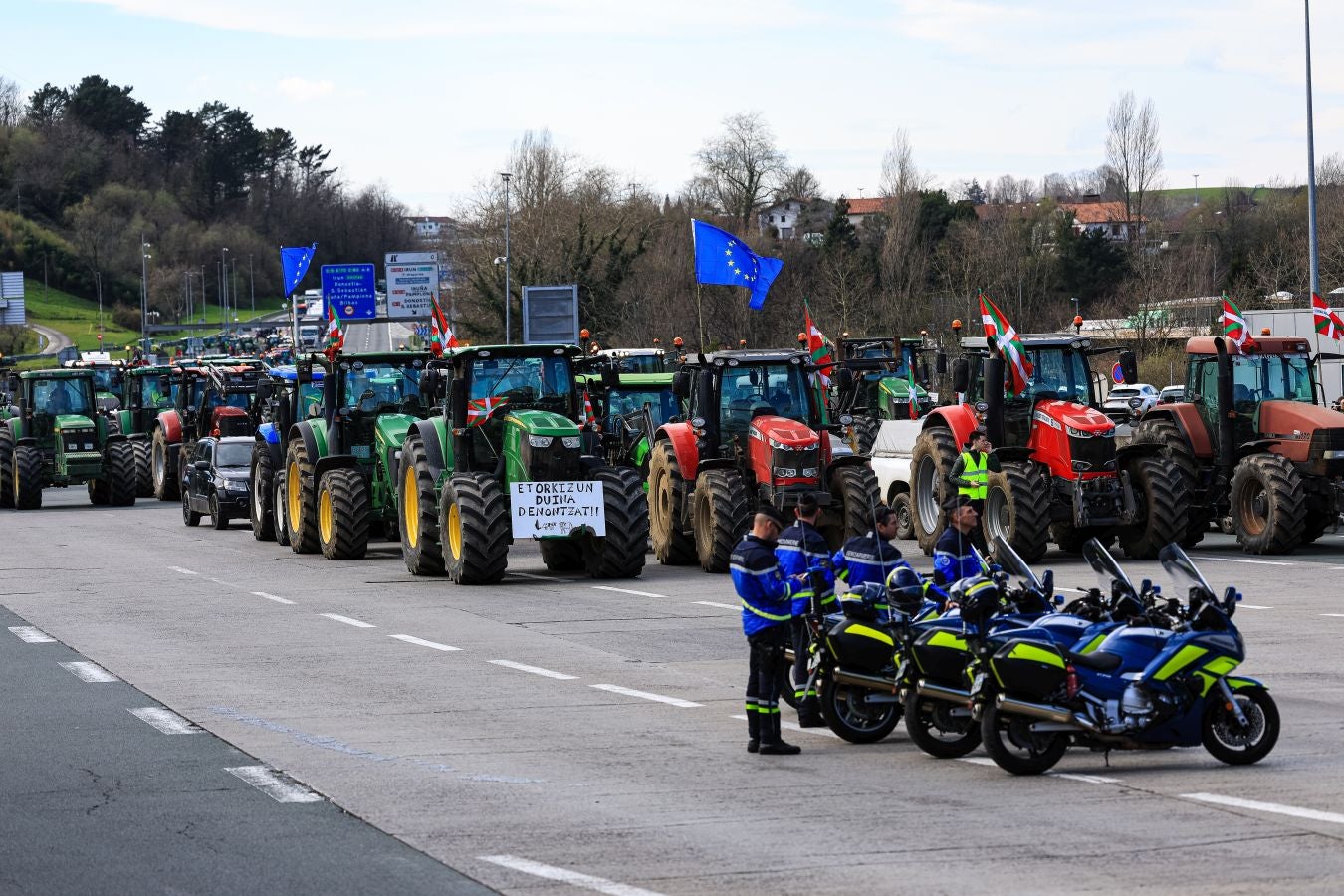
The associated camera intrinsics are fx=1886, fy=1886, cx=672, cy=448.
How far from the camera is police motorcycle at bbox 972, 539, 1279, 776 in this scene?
34.0ft

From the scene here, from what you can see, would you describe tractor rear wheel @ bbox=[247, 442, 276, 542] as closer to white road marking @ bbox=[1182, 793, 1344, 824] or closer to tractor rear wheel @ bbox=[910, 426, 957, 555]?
tractor rear wheel @ bbox=[910, 426, 957, 555]

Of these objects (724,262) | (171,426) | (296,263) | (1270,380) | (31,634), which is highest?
(296,263)

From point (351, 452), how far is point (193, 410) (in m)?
18.8

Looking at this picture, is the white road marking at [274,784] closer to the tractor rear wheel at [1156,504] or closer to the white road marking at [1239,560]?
the tractor rear wheel at [1156,504]

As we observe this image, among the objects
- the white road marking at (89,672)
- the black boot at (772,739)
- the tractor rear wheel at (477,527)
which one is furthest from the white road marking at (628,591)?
the black boot at (772,739)

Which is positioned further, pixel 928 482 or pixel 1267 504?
pixel 928 482

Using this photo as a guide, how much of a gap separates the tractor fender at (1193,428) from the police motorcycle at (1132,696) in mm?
14594

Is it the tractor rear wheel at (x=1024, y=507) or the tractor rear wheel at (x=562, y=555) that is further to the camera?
the tractor rear wheel at (x=562, y=555)

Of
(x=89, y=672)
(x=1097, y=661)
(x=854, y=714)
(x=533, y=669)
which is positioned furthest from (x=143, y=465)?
(x=1097, y=661)

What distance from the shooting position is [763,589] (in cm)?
1141

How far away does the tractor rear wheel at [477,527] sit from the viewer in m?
21.6

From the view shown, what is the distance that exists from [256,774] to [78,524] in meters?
27.6

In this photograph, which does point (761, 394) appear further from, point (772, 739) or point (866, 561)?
point (772, 739)

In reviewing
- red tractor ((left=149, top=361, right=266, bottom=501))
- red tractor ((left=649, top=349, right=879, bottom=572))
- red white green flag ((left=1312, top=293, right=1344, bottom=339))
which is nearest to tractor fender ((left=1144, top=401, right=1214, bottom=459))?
red white green flag ((left=1312, top=293, right=1344, bottom=339))
